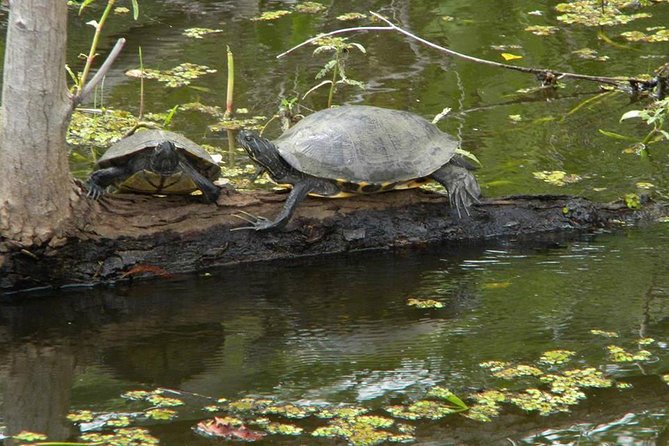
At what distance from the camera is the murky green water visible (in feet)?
13.4

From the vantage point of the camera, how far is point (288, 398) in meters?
4.09

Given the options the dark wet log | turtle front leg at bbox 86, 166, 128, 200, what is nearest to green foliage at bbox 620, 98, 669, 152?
the dark wet log

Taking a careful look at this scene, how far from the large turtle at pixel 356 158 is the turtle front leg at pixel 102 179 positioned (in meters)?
0.68

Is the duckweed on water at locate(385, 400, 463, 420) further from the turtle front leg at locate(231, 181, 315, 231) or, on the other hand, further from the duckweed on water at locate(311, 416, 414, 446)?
the turtle front leg at locate(231, 181, 315, 231)

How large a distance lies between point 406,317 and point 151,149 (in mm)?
1579

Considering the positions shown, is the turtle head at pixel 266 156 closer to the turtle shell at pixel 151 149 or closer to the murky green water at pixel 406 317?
the turtle shell at pixel 151 149

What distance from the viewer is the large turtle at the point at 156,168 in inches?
209

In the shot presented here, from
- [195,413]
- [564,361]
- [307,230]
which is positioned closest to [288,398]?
[195,413]

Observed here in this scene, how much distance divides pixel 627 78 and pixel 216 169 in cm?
365

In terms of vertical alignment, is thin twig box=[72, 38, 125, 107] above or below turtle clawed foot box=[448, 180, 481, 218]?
above

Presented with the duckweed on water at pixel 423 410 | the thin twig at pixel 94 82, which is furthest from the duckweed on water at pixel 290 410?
the thin twig at pixel 94 82

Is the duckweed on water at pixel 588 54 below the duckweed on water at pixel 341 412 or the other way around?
the other way around

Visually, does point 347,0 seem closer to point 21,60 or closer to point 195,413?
point 21,60

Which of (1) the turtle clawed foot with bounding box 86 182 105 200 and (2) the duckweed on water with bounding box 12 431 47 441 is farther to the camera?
(1) the turtle clawed foot with bounding box 86 182 105 200
